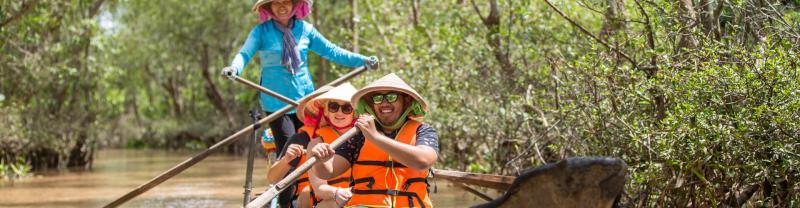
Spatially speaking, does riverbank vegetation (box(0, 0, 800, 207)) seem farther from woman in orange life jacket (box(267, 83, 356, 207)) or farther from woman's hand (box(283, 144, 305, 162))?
woman's hand (box(283, 144, 305, 162))

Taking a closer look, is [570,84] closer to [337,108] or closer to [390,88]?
[337,108]

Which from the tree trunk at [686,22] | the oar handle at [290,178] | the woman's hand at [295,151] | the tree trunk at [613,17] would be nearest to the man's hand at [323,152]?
the oar handle at [290,178]

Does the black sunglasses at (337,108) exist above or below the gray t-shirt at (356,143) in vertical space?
above

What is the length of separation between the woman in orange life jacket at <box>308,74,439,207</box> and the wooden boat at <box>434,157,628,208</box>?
0.98 m

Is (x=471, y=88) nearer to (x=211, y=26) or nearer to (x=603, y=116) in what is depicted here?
(x=603, y=116)

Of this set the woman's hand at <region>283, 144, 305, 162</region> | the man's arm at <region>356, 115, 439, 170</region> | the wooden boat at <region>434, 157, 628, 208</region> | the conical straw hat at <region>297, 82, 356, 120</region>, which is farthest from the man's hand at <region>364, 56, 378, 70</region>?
the wooden boat at <region>434, 157, 628, 208</region>

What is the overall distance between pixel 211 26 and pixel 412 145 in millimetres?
26728

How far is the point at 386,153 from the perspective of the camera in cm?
557

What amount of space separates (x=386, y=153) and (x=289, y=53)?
2815mm

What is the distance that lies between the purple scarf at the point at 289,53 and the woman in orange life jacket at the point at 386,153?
246 cm

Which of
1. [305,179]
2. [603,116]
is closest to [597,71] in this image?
[603,116]

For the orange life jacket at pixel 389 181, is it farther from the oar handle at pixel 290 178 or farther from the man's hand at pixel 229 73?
the man's hand at pixel 229 73

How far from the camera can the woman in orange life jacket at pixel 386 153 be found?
5.64 m

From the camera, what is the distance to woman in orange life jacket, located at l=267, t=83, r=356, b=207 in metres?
6.14
